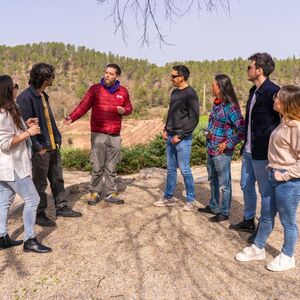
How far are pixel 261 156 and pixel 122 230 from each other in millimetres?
1691

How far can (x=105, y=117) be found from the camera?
201 inches

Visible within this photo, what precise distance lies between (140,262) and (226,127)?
181cm

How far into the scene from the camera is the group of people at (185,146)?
134 inches

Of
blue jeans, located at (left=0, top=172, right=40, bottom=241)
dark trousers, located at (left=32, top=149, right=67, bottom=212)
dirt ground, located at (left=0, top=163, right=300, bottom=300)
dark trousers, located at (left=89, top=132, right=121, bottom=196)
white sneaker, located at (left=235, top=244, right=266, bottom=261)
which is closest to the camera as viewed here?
dirt ground, located at (left=0, top=163, right=300, bottom=300)

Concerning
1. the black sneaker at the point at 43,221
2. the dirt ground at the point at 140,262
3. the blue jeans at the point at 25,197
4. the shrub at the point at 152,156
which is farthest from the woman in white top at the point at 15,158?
the shrub at the point at 152,156

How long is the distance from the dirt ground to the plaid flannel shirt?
957 mm

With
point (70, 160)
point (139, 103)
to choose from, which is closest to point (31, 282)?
point (70, 160)

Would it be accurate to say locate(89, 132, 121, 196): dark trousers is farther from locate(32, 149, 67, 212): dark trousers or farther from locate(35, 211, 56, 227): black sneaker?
locate(35, 211, 56, 227): black sneaker

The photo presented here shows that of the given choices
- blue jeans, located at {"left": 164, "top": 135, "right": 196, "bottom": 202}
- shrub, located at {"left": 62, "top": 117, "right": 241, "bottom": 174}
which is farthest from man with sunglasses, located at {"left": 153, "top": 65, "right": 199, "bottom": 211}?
shrub, located at {"left": 62, "top": 117, "right": 241, "bottom": 174}

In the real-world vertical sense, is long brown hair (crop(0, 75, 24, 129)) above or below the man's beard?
below

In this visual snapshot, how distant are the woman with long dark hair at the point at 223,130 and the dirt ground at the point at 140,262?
0.58m

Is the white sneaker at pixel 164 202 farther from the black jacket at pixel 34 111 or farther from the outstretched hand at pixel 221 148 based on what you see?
the black jacket at pixel 34 111

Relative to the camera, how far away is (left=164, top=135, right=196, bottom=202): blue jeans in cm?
492

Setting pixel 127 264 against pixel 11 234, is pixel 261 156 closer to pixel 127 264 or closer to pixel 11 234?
pixel 127 264
